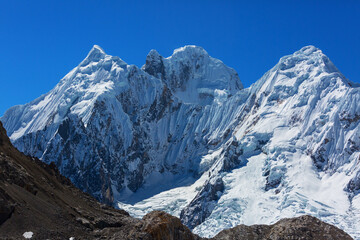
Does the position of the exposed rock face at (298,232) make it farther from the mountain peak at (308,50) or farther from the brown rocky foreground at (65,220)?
the mountain peak at (308,50)

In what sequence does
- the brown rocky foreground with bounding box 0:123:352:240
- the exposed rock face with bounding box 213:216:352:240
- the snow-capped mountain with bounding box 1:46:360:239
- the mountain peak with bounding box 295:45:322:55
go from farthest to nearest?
the mountain peak with bounding box 295:45:322:55 → the snow-capped mountain with bounding box 1:46:360:239 → the exposed rock face with bounding box 213:216:352:240 → the brown rocky foreground with bounding box 0:123:352:240

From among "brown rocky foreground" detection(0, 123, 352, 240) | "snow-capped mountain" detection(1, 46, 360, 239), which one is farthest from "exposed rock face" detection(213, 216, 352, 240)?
"snow-capped mountain" detection(1, 46, 360, 239)

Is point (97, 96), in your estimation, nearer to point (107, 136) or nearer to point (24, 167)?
point (107, 136)

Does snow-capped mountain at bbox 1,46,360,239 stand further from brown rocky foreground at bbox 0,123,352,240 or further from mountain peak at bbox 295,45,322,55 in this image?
brown rocky foreground at bbox 0,123,352,240

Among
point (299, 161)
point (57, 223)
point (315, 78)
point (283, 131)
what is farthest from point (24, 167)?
point (315, 78)

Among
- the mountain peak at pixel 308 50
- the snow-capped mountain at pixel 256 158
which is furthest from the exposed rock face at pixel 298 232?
the mountain peak at pixel 308 50

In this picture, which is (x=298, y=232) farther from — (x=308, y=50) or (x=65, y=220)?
(x=308, y=50)

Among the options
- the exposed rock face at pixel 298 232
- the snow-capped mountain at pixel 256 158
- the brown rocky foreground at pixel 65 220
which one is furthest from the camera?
the snow-capped mountain at pixel 256 158

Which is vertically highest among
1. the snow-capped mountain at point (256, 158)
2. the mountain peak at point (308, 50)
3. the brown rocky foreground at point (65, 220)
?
the mountain peak at point (308, 50)

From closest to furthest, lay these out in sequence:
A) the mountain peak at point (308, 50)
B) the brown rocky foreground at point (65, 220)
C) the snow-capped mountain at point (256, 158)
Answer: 1. the brown rocky foreground at point (65, 220)
2. the snow-capped mountain at point (256, 158)
3. the mountain peak at point (308, 50)

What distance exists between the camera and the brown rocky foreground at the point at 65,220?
42500 millimetres

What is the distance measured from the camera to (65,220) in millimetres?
46312

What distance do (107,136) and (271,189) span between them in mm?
68266

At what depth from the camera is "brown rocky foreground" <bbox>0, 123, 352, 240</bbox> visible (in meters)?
42.5
